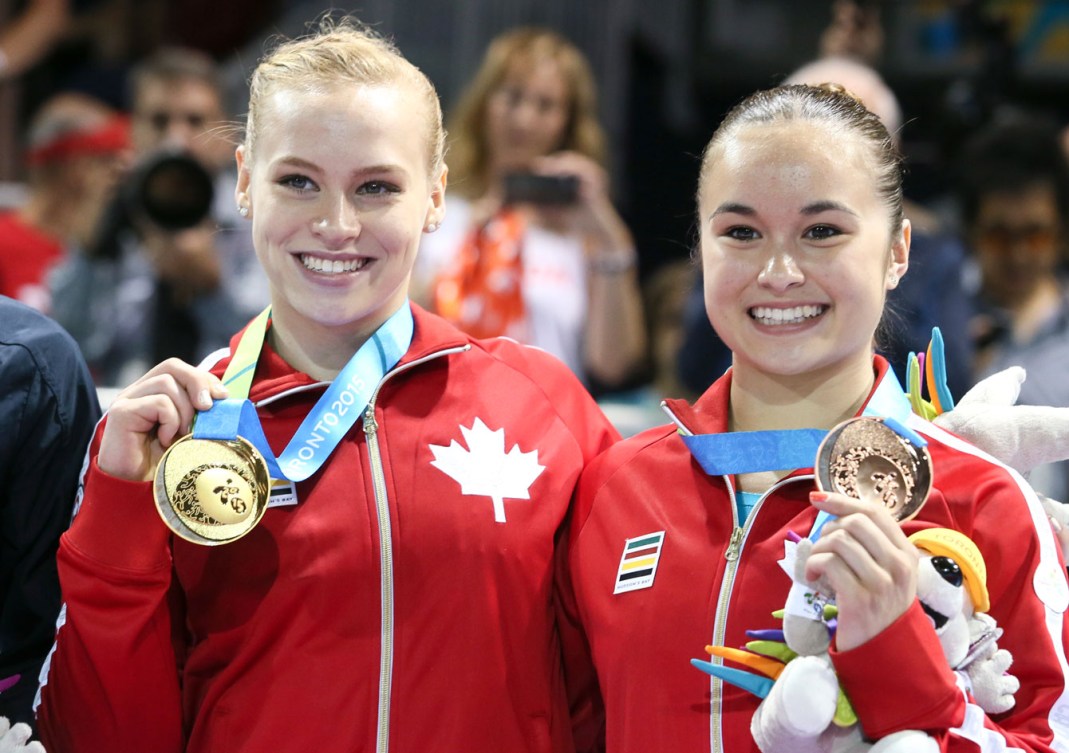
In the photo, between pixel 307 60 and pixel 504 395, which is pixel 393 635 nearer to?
pixel 504 395

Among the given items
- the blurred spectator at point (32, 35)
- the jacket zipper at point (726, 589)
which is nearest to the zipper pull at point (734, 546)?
the jacket zipper at point (726, 589)

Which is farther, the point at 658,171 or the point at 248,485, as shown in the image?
the point at 658,171

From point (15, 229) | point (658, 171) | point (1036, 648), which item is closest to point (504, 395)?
point (1036, 648)

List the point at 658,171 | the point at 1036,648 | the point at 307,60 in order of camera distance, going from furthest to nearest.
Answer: the point at 658,171 → the point at 307,60 → the point at 1036,648

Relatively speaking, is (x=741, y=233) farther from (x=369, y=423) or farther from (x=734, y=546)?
(x=369, y=423)

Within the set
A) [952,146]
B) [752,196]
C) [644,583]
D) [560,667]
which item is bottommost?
[560,667]

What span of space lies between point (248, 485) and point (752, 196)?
2.54 feet

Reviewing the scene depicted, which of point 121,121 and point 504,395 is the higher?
point 121,121

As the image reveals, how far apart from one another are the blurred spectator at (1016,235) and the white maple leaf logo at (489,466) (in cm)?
213

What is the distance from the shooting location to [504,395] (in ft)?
7.36

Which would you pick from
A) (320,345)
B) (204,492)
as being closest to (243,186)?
(320,345)

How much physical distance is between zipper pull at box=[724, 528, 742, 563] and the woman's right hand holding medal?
2.37 feet

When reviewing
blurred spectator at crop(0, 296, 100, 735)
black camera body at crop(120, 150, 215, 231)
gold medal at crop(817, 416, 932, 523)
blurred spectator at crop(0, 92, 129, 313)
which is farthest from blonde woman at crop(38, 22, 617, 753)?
blurred spectator at crop(0, 92, 129, 313)

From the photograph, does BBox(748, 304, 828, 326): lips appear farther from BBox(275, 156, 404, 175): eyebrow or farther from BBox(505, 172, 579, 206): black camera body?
BBox(505, 172, 579, 206): black camera body
